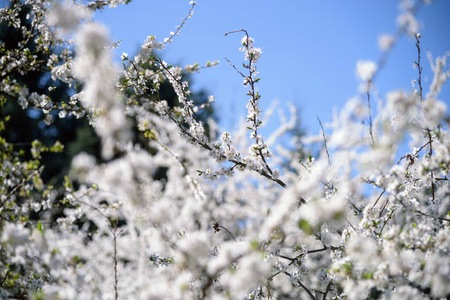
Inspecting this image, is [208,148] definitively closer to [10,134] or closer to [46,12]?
Answer: [46,12]

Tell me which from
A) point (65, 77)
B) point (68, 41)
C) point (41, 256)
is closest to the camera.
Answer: point (41, 256)

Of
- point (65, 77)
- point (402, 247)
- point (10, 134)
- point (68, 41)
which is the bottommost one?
point (402, 247)

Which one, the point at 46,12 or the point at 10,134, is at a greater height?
the point at 10,134

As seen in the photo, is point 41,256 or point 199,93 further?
point 199,93

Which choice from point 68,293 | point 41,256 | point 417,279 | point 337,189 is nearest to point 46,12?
point 41,256

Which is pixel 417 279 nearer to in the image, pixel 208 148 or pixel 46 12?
pixel 208 148

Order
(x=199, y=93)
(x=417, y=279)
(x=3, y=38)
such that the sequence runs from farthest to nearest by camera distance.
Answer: (x=199, y=93) → (x=3, y=38) → (x=417, y=279)

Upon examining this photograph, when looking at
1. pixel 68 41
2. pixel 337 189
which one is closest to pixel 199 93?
pixel 68 41

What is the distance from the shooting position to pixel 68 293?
1256 mm

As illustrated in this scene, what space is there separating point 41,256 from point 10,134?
533 inches

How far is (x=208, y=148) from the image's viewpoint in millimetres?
2389

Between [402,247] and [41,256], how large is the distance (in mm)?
2057

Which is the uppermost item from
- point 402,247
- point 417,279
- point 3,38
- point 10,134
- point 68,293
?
point 3,38

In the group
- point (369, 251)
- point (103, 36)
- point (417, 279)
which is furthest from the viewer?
point (417, 279)
